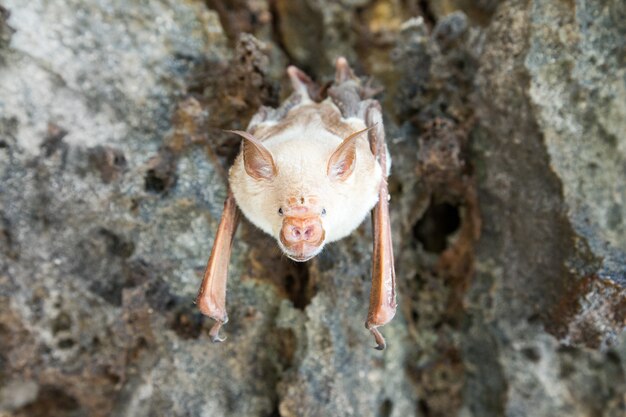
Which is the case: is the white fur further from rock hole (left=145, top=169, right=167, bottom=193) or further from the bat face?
rock hole (left=145, top=169, right=167, bottom=193)

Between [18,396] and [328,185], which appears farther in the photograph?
[18,396]

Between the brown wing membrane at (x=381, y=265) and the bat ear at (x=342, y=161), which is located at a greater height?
the bat ear at (x=342, y=161)

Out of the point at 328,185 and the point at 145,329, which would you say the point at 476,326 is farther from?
the point at 145,329

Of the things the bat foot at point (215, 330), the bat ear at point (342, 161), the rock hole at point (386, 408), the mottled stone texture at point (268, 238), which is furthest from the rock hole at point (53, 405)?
the bat ear at point (342, 161)

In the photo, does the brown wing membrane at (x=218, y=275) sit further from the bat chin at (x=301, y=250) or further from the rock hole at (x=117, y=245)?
the rock hole at (x=117, y=245)

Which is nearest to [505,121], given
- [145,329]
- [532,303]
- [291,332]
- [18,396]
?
[532,303]

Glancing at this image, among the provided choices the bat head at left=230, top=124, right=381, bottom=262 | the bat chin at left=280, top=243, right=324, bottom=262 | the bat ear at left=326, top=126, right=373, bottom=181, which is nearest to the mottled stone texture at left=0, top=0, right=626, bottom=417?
the bat head at left=230, top=124, right=381, bottom=262
